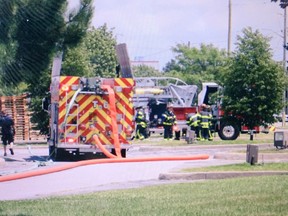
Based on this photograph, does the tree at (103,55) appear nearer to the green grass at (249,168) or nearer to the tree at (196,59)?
the tree at (196,59)

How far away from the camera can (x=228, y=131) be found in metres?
29.8

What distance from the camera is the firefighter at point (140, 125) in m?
30.5

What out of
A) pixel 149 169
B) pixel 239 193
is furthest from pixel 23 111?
pixel 239 193

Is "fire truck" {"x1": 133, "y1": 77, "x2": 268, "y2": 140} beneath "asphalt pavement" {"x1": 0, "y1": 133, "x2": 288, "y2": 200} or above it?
above

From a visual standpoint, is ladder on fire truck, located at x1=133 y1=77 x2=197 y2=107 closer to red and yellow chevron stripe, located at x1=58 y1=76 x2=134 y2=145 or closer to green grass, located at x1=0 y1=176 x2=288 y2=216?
red and yellow chevron stripe, located at x1=58 y1=76 x2=134 y2=145

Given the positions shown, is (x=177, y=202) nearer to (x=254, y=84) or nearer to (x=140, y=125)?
(x=254, y=84)

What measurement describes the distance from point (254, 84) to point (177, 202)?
1837 centimetres

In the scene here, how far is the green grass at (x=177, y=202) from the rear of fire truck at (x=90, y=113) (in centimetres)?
670

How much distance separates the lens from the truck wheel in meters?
29.4

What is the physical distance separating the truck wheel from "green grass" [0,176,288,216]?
17160mm

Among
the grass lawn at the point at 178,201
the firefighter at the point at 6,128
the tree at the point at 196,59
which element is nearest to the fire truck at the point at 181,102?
the firefighter at the point at 6,128

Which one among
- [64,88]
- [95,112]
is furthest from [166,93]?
[64,88]

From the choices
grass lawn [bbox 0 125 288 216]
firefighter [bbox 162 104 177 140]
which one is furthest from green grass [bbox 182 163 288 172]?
firefighter [bbox 162 104 177 140]

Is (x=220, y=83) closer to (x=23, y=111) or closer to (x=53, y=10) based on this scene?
(x=23, y=111)
